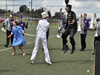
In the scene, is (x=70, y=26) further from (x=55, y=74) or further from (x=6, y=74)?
(x=6, y=74)

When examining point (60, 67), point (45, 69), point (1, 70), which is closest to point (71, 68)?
point (60, 67)

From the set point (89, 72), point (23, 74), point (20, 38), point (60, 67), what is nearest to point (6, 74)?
point (23, 74)

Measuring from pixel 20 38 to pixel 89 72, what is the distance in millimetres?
4454

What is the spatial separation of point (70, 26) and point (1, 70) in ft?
9.91

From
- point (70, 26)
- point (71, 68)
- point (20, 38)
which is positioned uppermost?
point (70, 26)

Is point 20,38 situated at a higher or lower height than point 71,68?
higher

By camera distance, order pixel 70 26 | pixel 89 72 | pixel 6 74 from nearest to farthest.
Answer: pixel 6 74 → pixel 89 72 → pixel 70 26

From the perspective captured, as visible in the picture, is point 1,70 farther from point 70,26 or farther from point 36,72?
point 70,26

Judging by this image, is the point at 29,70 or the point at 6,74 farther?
the point at 29,70

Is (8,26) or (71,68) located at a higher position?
(8,26)

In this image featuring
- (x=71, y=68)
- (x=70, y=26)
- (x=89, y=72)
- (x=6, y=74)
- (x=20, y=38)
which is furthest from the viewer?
(x=20, y=38)

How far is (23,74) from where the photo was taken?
633cm

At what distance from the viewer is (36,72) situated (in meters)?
6.64

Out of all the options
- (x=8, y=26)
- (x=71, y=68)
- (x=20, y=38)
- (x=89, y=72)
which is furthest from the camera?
(x=8, y=26)
